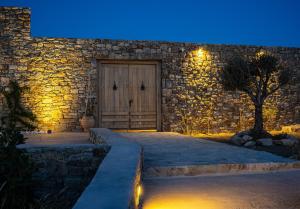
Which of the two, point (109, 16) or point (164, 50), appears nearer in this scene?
point (164, 50)

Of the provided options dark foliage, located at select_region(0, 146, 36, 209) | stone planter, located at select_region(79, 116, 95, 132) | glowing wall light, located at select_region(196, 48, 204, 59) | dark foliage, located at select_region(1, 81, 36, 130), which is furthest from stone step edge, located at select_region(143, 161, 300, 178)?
glowing wall light, located at select_region(196, 48, 204, 59)

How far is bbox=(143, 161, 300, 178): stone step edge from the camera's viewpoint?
3.92 metres

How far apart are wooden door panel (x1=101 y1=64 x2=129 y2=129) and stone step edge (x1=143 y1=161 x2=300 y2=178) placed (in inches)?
237

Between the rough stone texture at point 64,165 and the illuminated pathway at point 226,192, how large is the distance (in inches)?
37.6

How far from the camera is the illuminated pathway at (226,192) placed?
9.45ft

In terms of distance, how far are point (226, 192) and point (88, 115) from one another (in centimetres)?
675

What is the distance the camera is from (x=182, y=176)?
3.93 m

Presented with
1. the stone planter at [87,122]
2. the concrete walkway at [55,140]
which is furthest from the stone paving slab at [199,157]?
the stone planter at [87,122]

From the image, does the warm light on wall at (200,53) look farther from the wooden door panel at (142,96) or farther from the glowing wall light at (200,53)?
the wooden door panel at (142,96)

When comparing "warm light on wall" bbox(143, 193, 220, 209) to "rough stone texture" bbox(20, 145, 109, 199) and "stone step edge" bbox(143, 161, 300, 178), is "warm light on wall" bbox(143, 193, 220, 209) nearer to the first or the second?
"stone step edge" bbox(143, 161, 300, 178)

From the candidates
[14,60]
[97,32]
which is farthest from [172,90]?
[97,32]

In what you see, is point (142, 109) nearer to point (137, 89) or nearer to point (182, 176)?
point (137, 89)

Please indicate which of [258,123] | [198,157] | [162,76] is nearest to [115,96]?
[162,76]

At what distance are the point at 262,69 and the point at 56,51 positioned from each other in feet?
19.1
